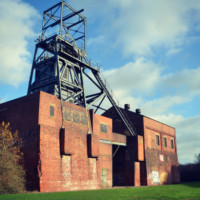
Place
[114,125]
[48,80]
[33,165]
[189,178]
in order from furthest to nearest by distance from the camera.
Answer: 1. [189,178]
2. [114,125]
3. [48,80]
4. [33,165]

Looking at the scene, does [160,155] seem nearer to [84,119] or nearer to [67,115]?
[84,119]

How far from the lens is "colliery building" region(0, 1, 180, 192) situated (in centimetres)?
1620

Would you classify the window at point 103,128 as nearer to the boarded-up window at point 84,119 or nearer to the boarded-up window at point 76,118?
the boarded-up window at point 84,119

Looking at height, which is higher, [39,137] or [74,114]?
[74,114]

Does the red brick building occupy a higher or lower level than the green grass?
higher

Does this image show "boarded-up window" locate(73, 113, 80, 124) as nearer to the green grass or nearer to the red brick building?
the red brick building

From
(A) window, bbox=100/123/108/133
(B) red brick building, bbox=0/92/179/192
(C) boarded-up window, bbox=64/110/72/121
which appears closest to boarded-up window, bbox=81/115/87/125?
(B) red brick building, bbox=0/92/179/192

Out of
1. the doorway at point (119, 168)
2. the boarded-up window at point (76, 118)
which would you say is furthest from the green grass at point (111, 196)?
the doorway at point (119, 168)

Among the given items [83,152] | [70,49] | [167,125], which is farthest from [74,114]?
[167,125]

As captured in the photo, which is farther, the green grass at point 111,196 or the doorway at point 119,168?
the doorway at point 119,168

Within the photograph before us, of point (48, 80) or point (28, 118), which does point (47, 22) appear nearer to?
point (48, 80)

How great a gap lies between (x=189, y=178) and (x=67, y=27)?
31.4m

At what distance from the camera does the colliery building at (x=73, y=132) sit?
1620 cm

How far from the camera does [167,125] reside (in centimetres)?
3447
